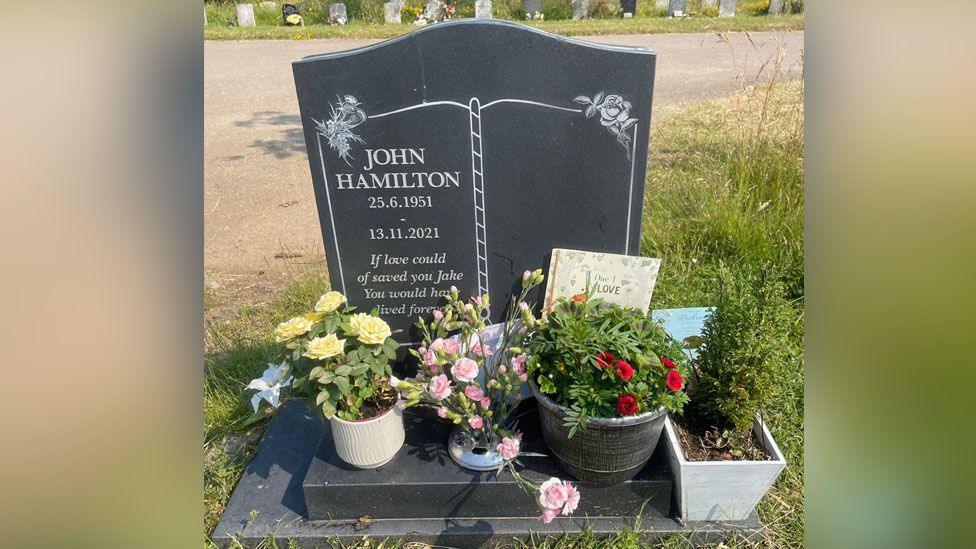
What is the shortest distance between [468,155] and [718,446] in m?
1.33

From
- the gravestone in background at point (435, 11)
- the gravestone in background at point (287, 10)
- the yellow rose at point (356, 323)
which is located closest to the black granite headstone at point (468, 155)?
the yellow rose at point (356, 323)

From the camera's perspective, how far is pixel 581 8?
13.4m

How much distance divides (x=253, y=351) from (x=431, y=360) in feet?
4.52

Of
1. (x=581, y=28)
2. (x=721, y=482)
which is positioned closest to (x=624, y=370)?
(x=721, y=482)

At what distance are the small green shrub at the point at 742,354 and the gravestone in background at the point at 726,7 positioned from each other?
13.8m

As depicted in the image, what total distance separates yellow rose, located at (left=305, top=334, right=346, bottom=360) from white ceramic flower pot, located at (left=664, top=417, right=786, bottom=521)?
1.13 metres

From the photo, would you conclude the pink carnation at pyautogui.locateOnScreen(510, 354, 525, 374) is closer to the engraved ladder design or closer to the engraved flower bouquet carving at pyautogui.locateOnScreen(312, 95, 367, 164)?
the engraved ladder design

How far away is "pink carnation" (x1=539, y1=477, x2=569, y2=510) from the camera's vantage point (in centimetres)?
168

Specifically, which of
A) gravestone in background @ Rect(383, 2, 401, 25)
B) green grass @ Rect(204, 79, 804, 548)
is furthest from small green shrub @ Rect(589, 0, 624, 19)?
green grass @ Rect(204, 79, 804, 548)

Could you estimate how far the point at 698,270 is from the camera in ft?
11.2
